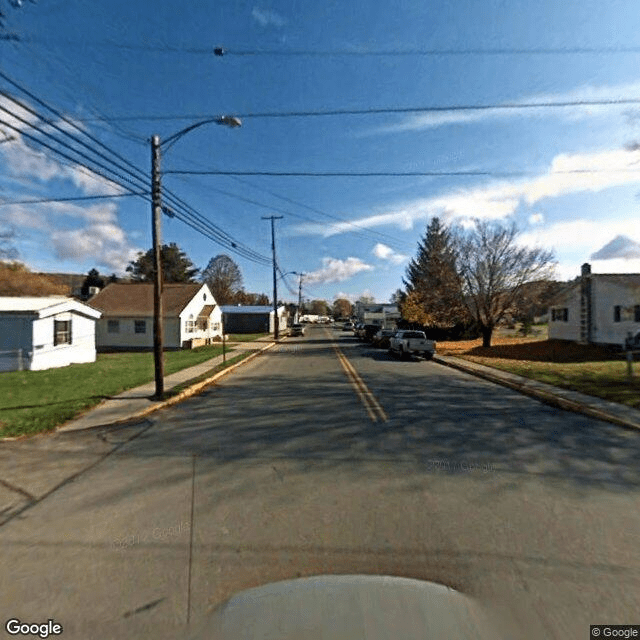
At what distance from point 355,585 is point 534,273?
27.6m

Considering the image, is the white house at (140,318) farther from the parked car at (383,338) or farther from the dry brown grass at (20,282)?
the dry brown grass at (20,282)

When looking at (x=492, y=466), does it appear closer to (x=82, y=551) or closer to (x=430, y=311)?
(x=82, y=551)

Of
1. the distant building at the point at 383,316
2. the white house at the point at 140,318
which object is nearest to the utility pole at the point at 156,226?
the white house at the point at 140,318

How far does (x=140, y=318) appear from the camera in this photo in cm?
3044

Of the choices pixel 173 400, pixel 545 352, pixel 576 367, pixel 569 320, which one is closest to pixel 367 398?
pixel 173 400

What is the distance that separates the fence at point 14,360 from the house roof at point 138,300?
11610mm

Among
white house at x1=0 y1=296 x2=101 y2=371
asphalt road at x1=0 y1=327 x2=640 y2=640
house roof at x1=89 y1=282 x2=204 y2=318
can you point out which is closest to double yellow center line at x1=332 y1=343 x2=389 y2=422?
asphalt road at x1=0 y1=327 x2=640 y2=640

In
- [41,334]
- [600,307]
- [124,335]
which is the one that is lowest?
[124,335]

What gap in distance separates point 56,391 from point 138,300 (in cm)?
2110

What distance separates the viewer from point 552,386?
12.6 metres

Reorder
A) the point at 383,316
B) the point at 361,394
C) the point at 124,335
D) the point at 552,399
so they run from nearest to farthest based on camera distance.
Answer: the point at 552,399, the point at 361,394, the point at 124,335, the point at 383,316

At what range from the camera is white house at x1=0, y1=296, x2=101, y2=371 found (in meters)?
17.8

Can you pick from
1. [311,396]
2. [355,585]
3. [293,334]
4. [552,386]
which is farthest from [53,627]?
[293,334]

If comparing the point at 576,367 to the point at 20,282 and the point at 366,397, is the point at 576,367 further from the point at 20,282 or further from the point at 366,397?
the point at 20,282
